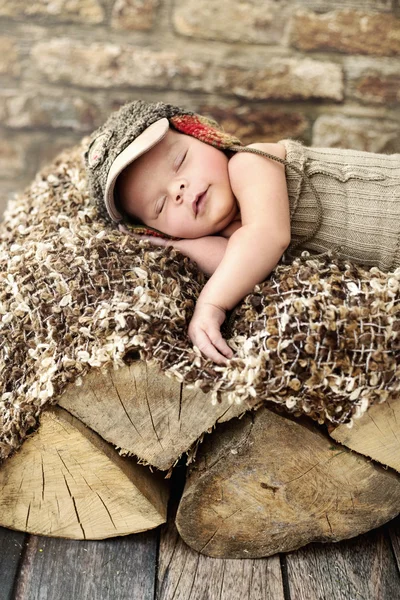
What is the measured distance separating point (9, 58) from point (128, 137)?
141 cm

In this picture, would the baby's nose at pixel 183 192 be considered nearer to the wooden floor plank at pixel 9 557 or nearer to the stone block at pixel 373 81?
the wooden floor plank at pixel 9 557

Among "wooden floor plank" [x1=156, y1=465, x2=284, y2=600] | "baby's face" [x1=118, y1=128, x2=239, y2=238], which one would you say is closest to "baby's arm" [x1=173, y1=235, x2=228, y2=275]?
"baby's face" [x1=118, y1=128, x2=239, y2=238]

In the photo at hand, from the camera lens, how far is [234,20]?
8.01 feet

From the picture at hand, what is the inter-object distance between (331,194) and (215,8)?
1.33 metres

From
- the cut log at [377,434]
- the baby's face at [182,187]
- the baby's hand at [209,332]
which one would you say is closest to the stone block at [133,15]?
the baby's face at [182,187]

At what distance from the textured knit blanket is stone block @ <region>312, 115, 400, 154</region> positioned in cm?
133

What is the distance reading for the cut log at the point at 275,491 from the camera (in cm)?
129

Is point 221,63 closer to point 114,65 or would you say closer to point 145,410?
point 114,65

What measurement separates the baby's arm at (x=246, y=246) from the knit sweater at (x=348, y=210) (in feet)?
0.28

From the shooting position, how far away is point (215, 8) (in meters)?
2.42

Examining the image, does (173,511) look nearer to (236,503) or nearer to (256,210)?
(236,503)

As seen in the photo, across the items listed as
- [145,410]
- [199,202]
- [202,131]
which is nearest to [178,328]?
[145,410]

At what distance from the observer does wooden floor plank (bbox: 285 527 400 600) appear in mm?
1302

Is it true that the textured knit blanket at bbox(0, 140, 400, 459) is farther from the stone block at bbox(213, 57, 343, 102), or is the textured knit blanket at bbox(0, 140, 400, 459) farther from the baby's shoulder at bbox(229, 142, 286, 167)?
the stone block at bbox(213, 57, 343, 102)
